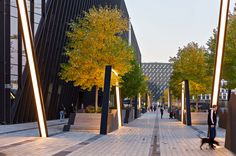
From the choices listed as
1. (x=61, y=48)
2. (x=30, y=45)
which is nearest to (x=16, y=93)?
(x=61, y=48)

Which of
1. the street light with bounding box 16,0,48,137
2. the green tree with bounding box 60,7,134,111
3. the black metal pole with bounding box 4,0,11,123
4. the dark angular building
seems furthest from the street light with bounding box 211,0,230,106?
the black metal pole with bounding box 4,0,11,123

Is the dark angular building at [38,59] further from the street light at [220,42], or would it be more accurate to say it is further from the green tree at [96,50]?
the street light at [220,42]

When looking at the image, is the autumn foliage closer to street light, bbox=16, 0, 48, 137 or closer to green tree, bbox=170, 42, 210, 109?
street light, bbox=16, 0, 48, 137

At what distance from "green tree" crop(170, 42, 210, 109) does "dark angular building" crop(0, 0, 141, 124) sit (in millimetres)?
12653

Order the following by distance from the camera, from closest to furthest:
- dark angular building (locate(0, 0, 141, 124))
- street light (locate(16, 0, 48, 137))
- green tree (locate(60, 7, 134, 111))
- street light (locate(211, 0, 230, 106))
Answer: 1. street light (locate(211, 0, 230, 106))
2. street light (locate(16, 0, 48, 137))
3. green tree (locate(60, 7, 134, 111))
4. dark angular building (locate(0, 0, 141, 124))

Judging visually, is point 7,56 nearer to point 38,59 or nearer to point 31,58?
point 38,59

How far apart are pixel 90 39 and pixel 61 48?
1798cm

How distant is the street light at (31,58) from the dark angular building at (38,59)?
11.4m

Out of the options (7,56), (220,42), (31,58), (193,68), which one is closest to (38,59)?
(7,56)

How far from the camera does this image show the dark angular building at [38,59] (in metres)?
36.2

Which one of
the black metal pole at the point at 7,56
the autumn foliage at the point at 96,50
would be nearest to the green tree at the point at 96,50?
the autumn foliage at the point at 96,50

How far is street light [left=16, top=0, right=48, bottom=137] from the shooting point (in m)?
20.7

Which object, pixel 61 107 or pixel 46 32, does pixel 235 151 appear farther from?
pixel 61 107

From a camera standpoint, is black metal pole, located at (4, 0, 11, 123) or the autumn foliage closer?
the autumn foliage
